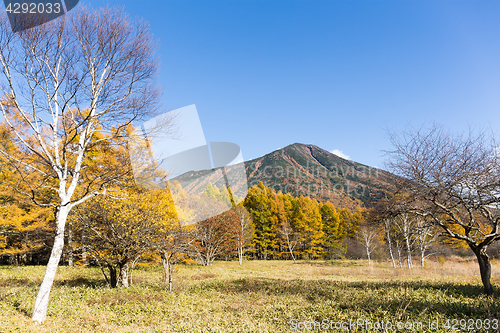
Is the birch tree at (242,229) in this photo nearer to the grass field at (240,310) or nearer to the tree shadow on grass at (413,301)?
the tree shadow on grass at (413,301)

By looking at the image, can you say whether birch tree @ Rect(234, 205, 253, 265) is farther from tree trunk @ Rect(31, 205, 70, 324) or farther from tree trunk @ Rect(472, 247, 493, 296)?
tree trunk @ Rect(31, 205, 70, 324)

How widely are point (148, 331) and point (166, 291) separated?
5.40 m

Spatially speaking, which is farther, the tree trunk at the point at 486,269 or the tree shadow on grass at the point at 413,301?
the tree trunk at the point at 486,269

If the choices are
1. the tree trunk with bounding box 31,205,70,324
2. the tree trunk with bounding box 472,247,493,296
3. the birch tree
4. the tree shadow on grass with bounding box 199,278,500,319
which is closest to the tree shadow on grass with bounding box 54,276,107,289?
the tree trunk with bounding box 31,205,70,324

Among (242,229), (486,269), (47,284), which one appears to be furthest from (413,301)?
(242,229)

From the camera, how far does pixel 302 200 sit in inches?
1623

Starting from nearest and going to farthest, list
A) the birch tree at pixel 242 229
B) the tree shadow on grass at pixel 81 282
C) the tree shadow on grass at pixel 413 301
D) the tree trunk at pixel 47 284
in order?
1. the tree trunk at pixel 47 284
2. the tree shadow on grass at pixel 413 301
3. the tree shadow on grass at pixel 81 282
4. the birch tree at pixel 242 229

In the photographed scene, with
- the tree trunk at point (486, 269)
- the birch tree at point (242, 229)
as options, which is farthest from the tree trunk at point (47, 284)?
the birch tree at point (242, 229)

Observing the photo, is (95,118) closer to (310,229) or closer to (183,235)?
(183,235)

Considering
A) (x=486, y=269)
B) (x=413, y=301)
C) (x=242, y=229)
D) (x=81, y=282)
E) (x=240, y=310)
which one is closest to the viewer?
(x=413, y=301)

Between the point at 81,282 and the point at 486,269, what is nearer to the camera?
the point at 486,269

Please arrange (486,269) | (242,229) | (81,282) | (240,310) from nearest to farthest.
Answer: (240,310) → (486,269) → (81,282) → (242,229)

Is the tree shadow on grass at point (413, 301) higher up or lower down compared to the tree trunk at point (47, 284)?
lower down

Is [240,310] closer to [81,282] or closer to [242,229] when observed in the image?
[81,282]
